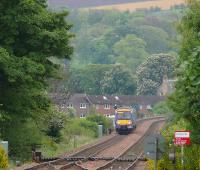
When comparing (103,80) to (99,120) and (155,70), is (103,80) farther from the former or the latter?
(99,120)

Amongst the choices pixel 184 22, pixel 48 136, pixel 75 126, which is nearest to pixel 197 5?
pixel 184 22

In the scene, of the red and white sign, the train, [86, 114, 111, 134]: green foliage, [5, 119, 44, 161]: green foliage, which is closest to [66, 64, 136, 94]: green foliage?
[86, 114, 111, 134]: green foliage

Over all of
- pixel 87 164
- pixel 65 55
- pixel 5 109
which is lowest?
pixel 87 164

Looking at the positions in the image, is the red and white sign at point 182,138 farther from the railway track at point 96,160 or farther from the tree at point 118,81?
the tree at point 118,81

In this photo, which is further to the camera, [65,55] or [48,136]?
[48,136]

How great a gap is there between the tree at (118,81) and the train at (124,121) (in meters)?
72.6

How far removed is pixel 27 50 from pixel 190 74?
89.4 feet

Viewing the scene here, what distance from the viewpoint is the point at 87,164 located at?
38.5 m

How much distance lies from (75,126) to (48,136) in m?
18.6

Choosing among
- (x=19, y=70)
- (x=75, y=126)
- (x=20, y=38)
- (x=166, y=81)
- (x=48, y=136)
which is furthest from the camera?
(x=166, y=81)

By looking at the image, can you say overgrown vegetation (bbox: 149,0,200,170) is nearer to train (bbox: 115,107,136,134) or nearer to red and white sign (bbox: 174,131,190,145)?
red and white sign (bbox: 174,131,190,145)

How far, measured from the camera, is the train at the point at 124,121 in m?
80.6

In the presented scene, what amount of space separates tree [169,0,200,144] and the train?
143ft

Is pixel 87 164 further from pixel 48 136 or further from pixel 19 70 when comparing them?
pixel 48 136
